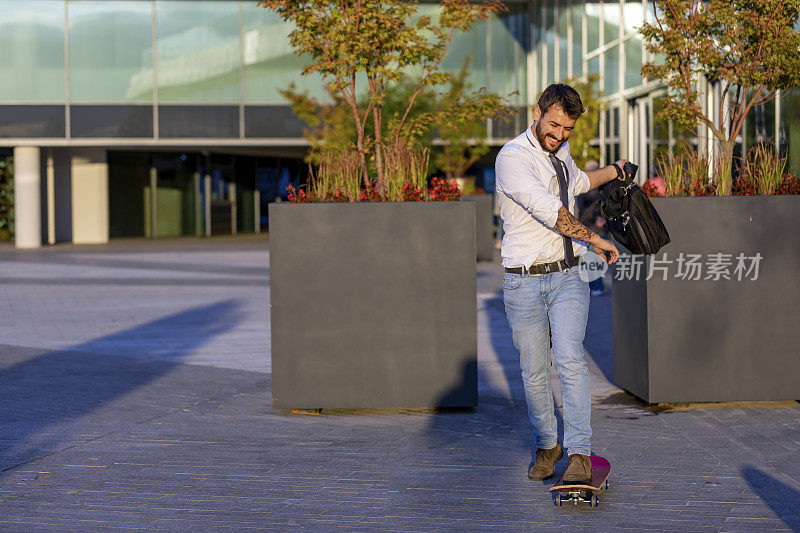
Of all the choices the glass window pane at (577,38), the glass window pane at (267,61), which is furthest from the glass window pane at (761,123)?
the glass window pane at (267,61)

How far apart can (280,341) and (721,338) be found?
295cm

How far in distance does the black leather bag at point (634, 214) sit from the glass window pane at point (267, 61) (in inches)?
1054

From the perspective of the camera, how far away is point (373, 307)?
23.5 feet

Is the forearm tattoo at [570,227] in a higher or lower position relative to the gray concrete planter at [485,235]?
higher

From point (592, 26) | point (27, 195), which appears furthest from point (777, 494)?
point (27, 195)

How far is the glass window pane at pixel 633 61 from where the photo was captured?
23.3 metres

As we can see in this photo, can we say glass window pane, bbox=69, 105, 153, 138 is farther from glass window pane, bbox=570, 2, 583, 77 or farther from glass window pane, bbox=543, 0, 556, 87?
glass window pane, bbox=570, 2, 583, 77

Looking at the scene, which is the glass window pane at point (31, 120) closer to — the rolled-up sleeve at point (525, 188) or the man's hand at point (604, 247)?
the rolled-up sleeve at point (525, 188)

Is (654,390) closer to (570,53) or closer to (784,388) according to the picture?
(784,388)

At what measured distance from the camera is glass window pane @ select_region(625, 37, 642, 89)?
76.3 ft

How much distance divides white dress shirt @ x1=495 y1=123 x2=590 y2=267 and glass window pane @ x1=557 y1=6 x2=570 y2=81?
25428 mm

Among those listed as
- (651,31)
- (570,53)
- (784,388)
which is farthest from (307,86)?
(784,388)

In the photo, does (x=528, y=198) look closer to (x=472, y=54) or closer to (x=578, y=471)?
(x=578, y=471)

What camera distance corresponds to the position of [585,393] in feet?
16.9
